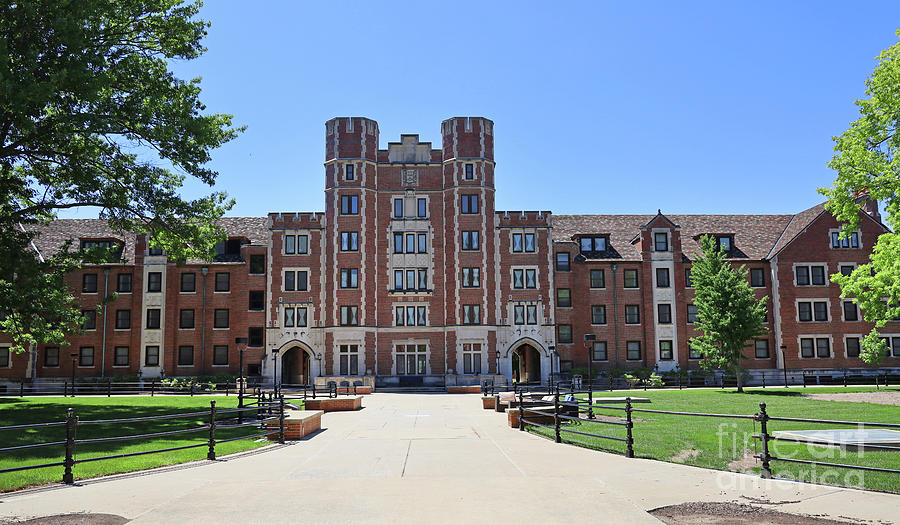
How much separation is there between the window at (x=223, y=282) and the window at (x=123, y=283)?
21.5 ft

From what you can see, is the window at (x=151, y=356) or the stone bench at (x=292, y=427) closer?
the stone bench at (x=292, y=427)

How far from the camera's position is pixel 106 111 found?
928 inches

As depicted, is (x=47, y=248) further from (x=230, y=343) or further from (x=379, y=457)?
(x=379, y=457)

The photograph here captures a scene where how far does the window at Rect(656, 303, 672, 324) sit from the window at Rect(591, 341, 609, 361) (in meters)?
4.75

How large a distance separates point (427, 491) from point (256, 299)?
44.9m

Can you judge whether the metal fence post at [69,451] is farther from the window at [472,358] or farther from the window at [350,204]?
the window at [350,204]

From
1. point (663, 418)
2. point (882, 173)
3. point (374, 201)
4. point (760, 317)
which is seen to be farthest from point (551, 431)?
point (374, 201)

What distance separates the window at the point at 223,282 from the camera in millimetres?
52250

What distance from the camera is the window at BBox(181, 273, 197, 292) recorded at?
52.2 m

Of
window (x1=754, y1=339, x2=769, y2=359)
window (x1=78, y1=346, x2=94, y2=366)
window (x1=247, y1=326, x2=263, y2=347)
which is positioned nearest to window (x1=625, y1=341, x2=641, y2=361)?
window (x1=754, y1=339, x2=769, y2=359)

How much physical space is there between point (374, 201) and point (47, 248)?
83.0ft

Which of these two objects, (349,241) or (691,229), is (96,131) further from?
(691,229)

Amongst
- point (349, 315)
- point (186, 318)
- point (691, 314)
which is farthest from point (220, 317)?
point (691, 314)

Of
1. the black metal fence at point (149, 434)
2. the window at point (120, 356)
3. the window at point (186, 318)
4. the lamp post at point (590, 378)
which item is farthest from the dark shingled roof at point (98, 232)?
the black metal fence at point (149, 434)
